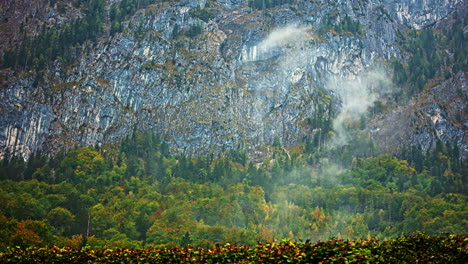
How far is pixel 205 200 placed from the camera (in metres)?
162

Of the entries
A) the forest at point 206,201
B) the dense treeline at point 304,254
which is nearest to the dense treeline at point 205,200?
the forest at point 206,201

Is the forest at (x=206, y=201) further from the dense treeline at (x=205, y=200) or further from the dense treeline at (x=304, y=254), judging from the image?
the dense treeline at (x=304, y=254)

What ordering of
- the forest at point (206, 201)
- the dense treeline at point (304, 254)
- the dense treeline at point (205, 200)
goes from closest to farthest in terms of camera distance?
the dense treeline at point (304, 254) < the forest at point (206, 201) < the dense treeline at point (205, 200)

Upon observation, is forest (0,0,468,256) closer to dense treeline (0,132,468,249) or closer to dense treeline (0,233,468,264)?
dense treeline (0,132,468,249)

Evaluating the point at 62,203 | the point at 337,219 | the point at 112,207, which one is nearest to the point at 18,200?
the point at 62,203

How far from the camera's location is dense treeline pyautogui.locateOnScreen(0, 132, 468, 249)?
13275 centimetres

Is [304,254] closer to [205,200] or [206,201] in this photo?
[206,201]

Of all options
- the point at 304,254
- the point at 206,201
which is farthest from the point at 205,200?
the point at 304,254

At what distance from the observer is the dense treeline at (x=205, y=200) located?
132750mm

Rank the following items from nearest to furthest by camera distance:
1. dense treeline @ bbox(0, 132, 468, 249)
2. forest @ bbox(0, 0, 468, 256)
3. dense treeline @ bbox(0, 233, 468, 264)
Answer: dense treeline @ bbox(0, 233, 468, 264) → forest @ bbox(0, 0, 468, 256) → dense treeline @ bbox(0, 132, 468, 249)

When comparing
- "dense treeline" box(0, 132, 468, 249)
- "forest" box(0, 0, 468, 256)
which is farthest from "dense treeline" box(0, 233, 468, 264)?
"forest" box(0, 0, 468, 256)

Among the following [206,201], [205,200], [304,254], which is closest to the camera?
[304,254]

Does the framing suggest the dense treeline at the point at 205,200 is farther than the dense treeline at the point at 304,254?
Yes

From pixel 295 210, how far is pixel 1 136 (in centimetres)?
11432
